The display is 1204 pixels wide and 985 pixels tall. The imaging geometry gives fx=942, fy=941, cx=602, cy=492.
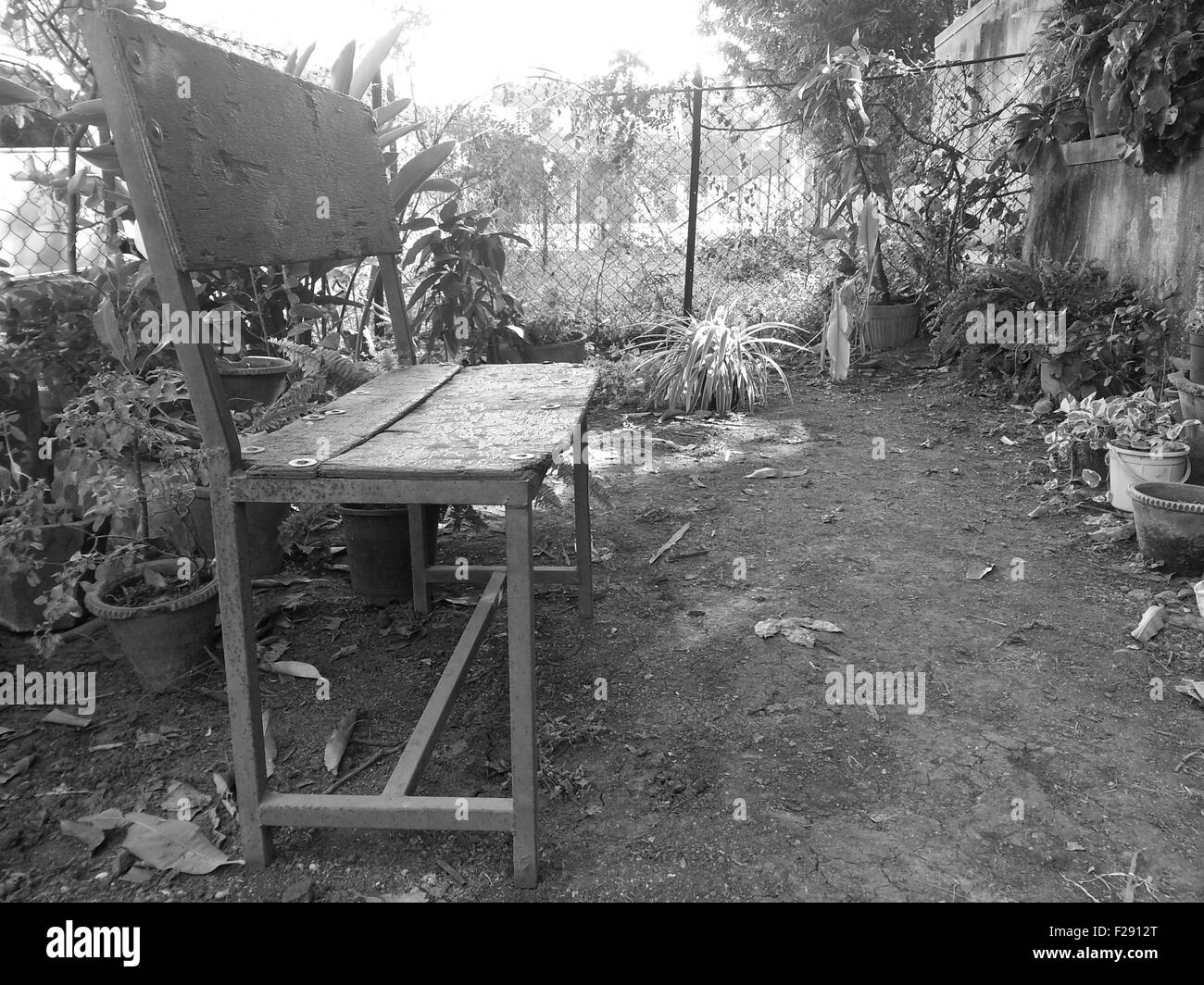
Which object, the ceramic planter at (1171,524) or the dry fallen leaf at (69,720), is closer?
the dry fallen leaf at (69,720)

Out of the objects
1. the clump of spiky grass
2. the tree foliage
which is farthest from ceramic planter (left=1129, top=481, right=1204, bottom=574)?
the tree foliage

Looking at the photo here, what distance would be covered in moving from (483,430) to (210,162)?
679 mm

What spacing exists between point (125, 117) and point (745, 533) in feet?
8.71

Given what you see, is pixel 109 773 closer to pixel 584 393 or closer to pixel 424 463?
pixel 424 463

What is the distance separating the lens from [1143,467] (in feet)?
11.5

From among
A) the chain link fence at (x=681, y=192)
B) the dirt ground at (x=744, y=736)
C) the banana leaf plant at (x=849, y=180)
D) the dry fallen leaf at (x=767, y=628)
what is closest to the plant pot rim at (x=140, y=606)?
the dirt ground at (x=744, y=736)

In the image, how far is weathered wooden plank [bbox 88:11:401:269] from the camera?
58.3 inches

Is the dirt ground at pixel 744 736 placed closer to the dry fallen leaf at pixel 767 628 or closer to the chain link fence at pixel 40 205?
the dry fallen leaf at pixel 767 628

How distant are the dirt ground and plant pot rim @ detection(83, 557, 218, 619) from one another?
23cm

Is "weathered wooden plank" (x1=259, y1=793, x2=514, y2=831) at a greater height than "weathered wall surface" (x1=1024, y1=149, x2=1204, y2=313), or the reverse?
"weathered wall surface" (x1=1024, y1=149, x2=1204, y2=313)

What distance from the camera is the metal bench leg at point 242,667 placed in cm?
161

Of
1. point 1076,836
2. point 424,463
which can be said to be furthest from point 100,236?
point 1076,836

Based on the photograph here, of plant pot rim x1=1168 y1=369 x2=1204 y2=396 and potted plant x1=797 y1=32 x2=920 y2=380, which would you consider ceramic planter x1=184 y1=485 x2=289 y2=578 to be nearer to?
plant pot rim x1=1168 y1=369 x2=1204 y2=396

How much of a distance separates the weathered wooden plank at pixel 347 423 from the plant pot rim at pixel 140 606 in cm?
57
